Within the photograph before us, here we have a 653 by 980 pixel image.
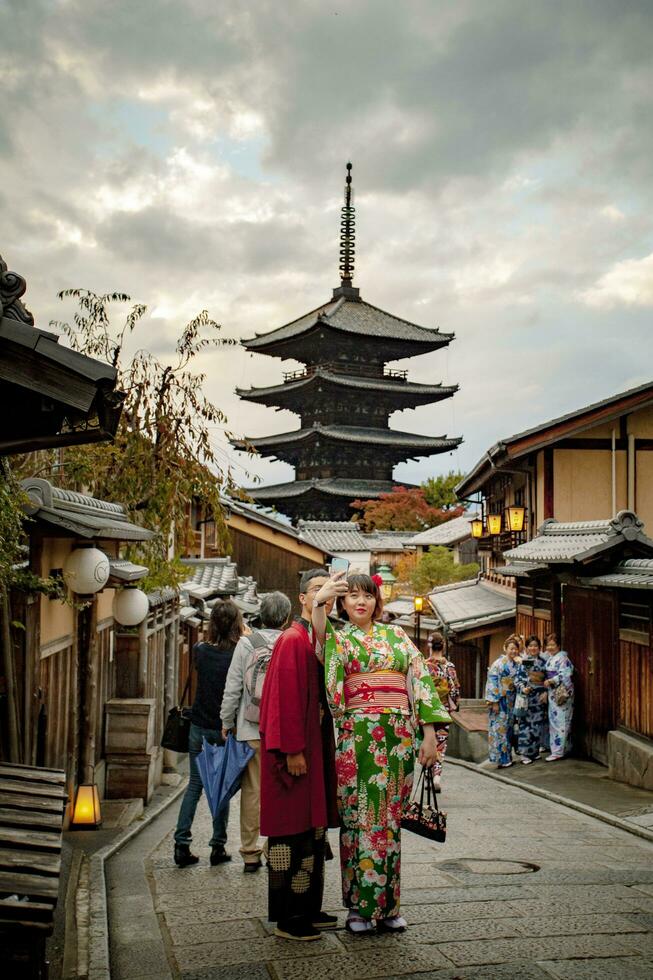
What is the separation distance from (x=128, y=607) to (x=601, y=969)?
19.4ft

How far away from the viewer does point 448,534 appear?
33656mm

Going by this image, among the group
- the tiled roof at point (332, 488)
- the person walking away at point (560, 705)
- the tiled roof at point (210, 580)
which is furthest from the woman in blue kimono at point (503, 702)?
the tiled roof at point (332, 488)

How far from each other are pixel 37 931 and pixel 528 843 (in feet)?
13.4

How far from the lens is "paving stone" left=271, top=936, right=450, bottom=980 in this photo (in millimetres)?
3734

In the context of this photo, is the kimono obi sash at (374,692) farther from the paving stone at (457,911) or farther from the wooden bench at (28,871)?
the wooden bench at (28,871)

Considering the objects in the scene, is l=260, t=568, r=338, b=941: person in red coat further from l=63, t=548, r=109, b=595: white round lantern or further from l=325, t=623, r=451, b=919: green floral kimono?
l=63, t=548, r=109, b=595: white round lantern

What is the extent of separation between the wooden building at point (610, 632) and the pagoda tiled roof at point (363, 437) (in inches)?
1153

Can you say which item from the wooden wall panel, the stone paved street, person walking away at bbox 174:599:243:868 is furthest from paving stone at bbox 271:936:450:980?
the wooden wall panel

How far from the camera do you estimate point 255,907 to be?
15.7ft

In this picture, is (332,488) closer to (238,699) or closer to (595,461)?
(595,461)

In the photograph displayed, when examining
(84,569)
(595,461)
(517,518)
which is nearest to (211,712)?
(84,569)

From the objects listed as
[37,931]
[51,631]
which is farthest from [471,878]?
[51,631]

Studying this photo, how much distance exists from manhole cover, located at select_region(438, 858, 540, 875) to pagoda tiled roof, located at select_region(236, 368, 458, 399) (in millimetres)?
36621

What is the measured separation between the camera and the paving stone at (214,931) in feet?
13.8
